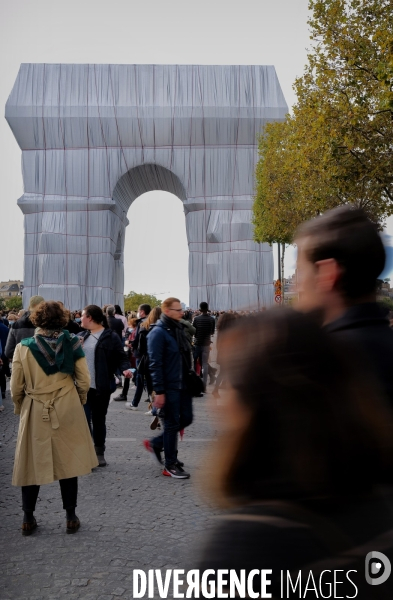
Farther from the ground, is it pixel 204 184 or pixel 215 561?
pixel 204 184

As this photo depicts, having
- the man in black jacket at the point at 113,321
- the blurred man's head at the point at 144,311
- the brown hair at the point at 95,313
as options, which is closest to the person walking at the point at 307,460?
the brown hair at the point at 95,313

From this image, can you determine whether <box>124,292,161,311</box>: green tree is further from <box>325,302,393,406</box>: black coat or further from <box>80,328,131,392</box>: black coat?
<box>325,302,393,406</box>: black coat

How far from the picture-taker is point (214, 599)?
5.14 ft

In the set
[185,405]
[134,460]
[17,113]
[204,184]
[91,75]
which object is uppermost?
[91,75]

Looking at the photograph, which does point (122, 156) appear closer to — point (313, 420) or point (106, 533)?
point (106, 533)

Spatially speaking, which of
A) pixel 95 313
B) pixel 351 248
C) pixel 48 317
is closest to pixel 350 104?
pixel 95 313

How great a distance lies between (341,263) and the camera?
64.2 inches

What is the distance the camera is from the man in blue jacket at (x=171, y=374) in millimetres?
6289

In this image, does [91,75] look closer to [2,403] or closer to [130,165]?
[130,165]

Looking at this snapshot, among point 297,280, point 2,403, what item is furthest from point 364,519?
point 2,403

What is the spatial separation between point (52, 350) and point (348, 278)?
3.41m

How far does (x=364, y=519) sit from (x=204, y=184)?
39.2 m

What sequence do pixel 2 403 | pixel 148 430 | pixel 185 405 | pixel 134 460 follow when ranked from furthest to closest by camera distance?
1. pixel 2 403
2. pixel 148 430
3. pixel 134 460
4. pixel 185 405

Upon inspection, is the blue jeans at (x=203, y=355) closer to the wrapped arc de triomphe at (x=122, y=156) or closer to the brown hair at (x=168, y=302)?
the brown hair at (x=168, y=302)
